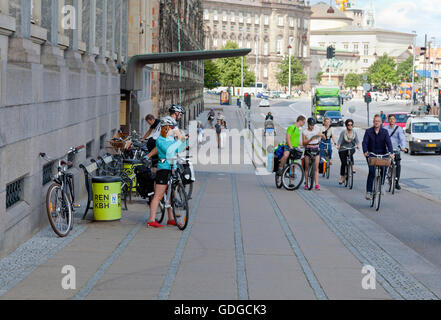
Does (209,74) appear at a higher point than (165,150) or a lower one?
higher

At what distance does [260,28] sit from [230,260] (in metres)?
176

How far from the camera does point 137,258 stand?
9219 millimetres

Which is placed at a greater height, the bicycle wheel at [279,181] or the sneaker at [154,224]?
the sneaker at [154,224]

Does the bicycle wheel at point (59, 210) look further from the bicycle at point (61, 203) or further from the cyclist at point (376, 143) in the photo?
the cyclist at point (376, 143)

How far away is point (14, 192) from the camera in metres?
10.1

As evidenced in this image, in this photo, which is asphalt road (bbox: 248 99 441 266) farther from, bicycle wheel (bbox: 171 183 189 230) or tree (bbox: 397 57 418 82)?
tree (bbox: 397 57 418 82)

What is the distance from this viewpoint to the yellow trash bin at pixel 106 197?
1183cm

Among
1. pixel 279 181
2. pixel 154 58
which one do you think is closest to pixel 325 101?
pixel 154 58

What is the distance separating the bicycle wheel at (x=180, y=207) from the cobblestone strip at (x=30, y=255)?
1298mm

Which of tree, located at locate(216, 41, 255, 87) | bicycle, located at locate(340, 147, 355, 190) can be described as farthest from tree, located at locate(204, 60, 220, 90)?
bicycle, located at locate(340, 147, 355, 190)

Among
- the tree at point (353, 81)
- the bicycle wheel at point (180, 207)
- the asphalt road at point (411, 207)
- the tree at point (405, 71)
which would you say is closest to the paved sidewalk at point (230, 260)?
the bicycle wheel at point (180, 207)

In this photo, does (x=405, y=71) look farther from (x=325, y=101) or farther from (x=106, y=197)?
(x=106, y=197)
